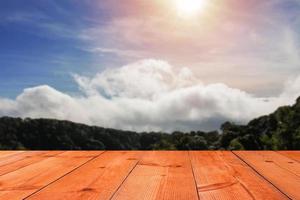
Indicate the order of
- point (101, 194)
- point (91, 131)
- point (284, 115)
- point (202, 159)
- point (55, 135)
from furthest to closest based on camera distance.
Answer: point (91, 131)
point (55, 135)
point (284, 115)
point (202, 159)
point (101, 194)

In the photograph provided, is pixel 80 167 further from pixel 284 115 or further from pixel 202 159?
pixel 284 115

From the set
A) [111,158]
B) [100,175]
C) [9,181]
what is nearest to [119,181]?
[100,175]

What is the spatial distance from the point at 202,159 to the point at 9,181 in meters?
1.24

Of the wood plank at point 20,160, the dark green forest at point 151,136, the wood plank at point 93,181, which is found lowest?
the wood plank at point 93,181

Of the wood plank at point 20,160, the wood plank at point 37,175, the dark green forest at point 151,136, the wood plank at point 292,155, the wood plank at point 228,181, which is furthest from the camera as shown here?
the dark green forest at point 151,136

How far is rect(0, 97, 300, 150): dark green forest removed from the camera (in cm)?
3228

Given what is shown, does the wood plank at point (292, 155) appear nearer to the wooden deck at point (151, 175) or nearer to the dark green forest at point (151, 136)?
the wooden deck at point (151, 175)

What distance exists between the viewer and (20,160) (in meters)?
2.86

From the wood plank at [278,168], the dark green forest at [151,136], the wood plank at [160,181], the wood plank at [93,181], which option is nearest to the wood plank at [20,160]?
the wood plank at [93,181]

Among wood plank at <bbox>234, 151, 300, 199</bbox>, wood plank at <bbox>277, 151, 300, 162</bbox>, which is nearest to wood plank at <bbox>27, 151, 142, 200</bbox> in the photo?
wood plank at <bbox>234, 151, 300, 199</bbox>

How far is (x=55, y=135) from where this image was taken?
1737 inches

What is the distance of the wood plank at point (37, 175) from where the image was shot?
183cm

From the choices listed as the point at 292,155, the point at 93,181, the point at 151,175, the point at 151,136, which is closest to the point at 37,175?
the point at 93,181

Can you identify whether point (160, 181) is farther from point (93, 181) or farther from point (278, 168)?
point (278, 168)
